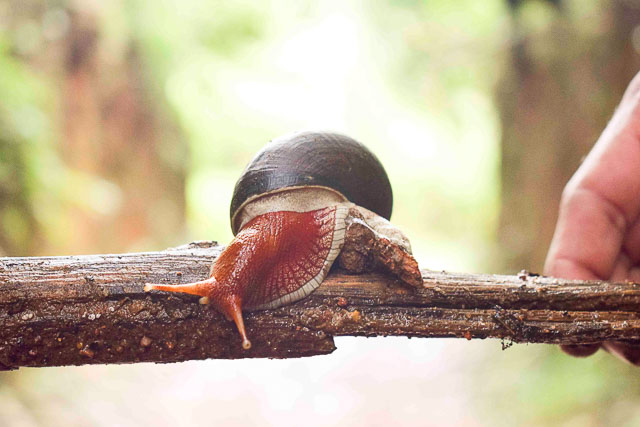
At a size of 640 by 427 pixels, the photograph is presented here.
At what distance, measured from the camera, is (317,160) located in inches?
82.7

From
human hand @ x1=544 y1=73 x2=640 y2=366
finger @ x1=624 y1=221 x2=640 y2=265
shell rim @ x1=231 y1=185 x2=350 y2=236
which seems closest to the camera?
shell rim @ x1=231 y1=185 x2=350 y2=236

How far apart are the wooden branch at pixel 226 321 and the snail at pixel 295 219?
8cm

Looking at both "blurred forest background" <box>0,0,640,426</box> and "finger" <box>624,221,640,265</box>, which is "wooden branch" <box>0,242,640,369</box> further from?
"blurred forest background" <box>0,0,640,426</box>

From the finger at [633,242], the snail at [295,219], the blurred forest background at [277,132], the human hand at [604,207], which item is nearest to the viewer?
the snail at [295,219]

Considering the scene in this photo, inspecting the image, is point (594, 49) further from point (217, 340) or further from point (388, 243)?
point (217, 340)

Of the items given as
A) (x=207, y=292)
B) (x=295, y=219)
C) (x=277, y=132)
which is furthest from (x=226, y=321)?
(x=277, y=132)

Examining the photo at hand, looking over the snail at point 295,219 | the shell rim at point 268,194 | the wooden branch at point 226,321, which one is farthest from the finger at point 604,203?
the shell rim at point 268,194

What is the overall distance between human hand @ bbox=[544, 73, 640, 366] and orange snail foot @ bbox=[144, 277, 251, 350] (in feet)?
5.36

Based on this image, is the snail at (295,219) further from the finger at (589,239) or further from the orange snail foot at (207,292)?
the finger at (589,239)

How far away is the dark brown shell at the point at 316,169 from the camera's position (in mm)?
2070

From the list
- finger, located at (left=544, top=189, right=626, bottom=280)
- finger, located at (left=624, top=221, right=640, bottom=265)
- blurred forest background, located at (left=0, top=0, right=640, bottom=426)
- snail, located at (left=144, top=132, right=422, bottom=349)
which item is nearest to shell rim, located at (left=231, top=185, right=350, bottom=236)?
snail, located at (left=144, top=132, right=422, bottom=349)

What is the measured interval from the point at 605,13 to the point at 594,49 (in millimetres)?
340

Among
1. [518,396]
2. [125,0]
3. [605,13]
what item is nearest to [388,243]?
[518,396]

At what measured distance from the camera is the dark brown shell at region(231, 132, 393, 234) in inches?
81.5
